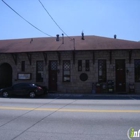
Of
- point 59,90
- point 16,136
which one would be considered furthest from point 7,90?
point 16,136

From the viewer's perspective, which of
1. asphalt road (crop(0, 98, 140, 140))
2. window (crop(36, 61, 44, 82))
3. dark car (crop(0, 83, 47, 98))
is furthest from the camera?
window (crop(36, 61, 44, 82))

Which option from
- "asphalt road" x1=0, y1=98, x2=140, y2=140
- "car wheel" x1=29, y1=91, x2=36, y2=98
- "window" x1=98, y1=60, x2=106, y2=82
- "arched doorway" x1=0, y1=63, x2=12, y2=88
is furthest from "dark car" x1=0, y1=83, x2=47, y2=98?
"asphalt road" x1=0, y1=98, x2=140, y2=140

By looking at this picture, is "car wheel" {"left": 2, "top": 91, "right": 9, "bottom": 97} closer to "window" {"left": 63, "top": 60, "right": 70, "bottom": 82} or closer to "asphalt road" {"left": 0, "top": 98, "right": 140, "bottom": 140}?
→ "window" {"left": 63, "top": 60, "right": 70, "bottom": 82}

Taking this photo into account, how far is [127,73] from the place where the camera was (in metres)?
20.7

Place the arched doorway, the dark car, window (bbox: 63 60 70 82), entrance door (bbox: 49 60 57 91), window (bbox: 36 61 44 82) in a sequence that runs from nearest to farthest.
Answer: the dark car < window (bbox: 63 60 70 82) < entrance door (bbox: 49 60 57 91) < window (bbox: 36 61 44 82) < the arched doorway

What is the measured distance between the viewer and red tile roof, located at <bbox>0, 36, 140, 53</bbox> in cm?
2112

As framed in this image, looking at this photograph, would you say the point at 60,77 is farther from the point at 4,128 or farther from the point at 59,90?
the point at 4,128

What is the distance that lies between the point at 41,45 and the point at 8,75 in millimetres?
6402

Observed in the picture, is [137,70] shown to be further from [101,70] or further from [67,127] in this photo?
[67,127]

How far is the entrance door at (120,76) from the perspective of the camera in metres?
20.9

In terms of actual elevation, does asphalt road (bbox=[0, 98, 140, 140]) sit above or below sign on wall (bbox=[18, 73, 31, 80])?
below

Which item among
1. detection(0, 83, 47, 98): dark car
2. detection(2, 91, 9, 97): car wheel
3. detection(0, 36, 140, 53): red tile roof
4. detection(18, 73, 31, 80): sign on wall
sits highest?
detection(0, 36, 140, 53): red tile roof

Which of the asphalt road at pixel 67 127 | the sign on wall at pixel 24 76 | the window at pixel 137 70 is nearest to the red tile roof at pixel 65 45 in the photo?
the window at pixel 137 70

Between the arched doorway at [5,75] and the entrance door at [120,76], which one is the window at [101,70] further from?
the arched doorway at [5,75]
